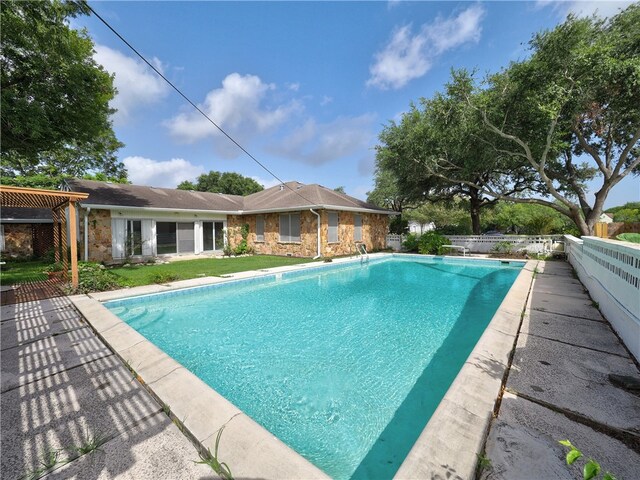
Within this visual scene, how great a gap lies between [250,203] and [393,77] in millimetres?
11628

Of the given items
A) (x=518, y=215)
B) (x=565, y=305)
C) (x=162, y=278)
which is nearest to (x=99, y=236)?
(x=162, y=278)

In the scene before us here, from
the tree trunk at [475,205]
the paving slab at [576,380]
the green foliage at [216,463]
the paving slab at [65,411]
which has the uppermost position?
the tree trunk at [475,205]

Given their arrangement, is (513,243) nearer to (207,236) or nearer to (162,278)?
(162,278)

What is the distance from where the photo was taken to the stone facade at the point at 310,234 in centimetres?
1449

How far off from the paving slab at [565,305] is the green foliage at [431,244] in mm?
9864

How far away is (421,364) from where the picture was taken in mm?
4012

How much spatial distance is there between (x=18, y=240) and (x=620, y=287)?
23646 mm

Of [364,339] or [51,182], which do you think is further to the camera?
[51,182]

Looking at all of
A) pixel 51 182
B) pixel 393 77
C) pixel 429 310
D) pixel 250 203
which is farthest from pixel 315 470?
pixel 51 182

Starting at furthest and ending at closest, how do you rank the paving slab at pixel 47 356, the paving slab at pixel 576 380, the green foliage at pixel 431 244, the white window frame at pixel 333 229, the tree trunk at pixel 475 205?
the tree trunk at pixel 475 205
the green foliage at pixel 431 244
the white window frame at pixel 333 229
the paving slab at pixel 47 356
the paving slab at pixel 576 380

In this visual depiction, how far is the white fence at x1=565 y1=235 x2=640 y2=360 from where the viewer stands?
10.2 feet

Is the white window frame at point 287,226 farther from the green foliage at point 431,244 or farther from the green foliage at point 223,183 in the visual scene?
the green foliage at point 223,183

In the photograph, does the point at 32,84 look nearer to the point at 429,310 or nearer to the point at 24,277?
the point at 24,277

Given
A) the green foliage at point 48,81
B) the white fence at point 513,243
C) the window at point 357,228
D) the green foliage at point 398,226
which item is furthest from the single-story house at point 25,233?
the green foliage at point 398,226
